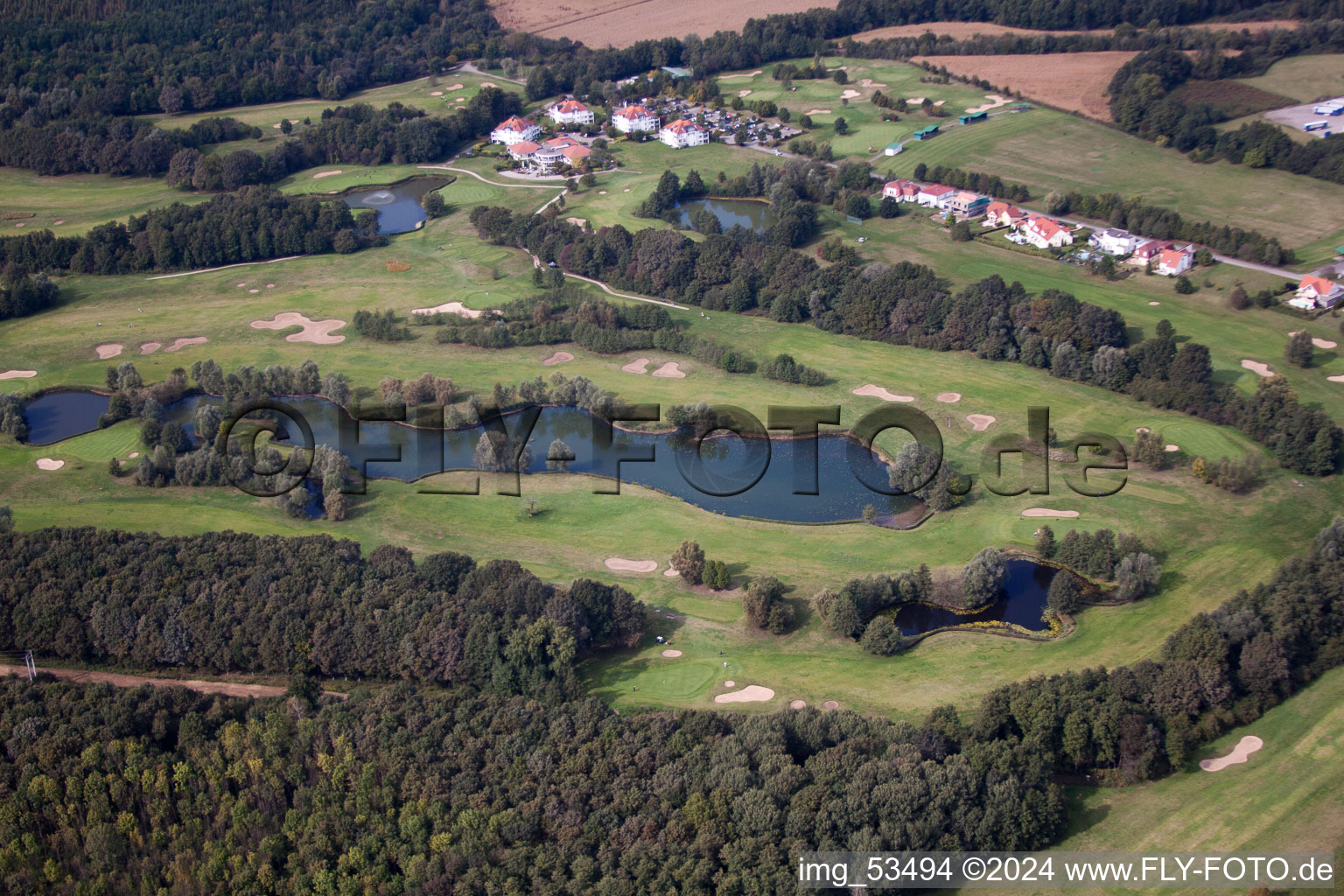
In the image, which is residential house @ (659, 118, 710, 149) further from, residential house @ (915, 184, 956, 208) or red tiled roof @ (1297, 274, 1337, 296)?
red tiled roof @ (1297, 274, 1337, 296)

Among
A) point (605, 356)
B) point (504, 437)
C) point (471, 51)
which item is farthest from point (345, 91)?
point (504, 437)

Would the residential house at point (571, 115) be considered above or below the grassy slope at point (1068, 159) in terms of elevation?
above

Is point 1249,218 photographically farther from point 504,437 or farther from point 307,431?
point 307,431

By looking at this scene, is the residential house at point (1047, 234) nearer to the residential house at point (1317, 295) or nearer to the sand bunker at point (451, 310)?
the residential house at point (1317, 295)

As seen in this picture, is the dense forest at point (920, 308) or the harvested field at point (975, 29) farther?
the harvested field at point (975, 29)

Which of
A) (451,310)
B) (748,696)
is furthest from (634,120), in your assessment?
(748,696)

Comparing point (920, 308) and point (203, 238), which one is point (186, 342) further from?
point (920, 308)

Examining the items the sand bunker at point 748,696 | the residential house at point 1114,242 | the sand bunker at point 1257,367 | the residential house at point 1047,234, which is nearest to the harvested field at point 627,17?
the residential house at point 1047,234
